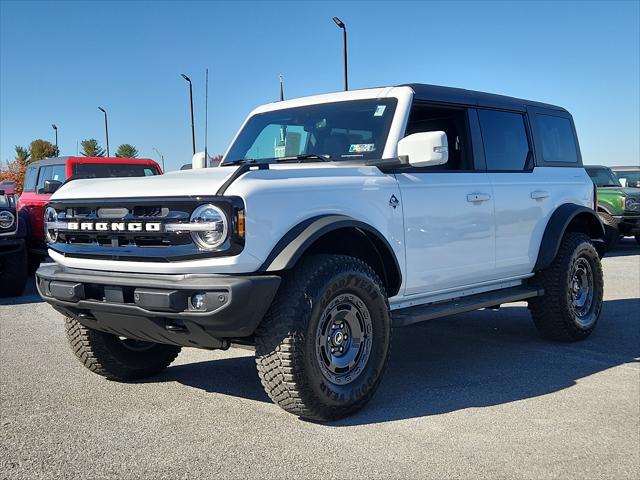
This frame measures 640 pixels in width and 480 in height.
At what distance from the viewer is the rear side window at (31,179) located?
11617mm

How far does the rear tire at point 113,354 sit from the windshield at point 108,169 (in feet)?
22.0

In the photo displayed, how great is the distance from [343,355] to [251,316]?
78 centimetres

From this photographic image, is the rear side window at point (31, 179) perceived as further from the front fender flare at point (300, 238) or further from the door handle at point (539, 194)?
the front fender flare at point (300, 238)

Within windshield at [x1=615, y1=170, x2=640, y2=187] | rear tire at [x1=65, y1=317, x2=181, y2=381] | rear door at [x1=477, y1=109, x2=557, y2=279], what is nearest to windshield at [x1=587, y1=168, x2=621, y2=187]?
windshield at [x1=615, y1=170, x2=640, y2=187]

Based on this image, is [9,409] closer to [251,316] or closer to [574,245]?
[251,316]

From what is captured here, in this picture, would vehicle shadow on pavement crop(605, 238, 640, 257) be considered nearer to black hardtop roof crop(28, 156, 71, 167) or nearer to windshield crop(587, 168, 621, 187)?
windshield crop(587, 168, 621, 187)

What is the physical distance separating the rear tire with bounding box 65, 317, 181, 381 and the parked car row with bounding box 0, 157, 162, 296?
3437 millimetres

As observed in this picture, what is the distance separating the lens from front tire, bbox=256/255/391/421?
140 inches

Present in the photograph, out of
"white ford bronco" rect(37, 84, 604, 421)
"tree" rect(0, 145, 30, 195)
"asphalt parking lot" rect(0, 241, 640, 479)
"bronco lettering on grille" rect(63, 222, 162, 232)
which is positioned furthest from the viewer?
"tree" rect(0, 145, 30, 195)

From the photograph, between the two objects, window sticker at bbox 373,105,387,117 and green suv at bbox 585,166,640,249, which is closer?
window sticker at bbox 373,105,387,117

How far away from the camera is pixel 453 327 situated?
21.6 feet

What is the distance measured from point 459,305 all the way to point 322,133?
1.53 metres

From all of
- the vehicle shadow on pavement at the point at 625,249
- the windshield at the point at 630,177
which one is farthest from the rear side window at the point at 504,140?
the windshield at the point at 630,177

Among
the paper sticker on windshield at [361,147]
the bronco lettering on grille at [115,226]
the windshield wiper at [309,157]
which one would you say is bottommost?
the bronco lettering on grille at [115,226]
